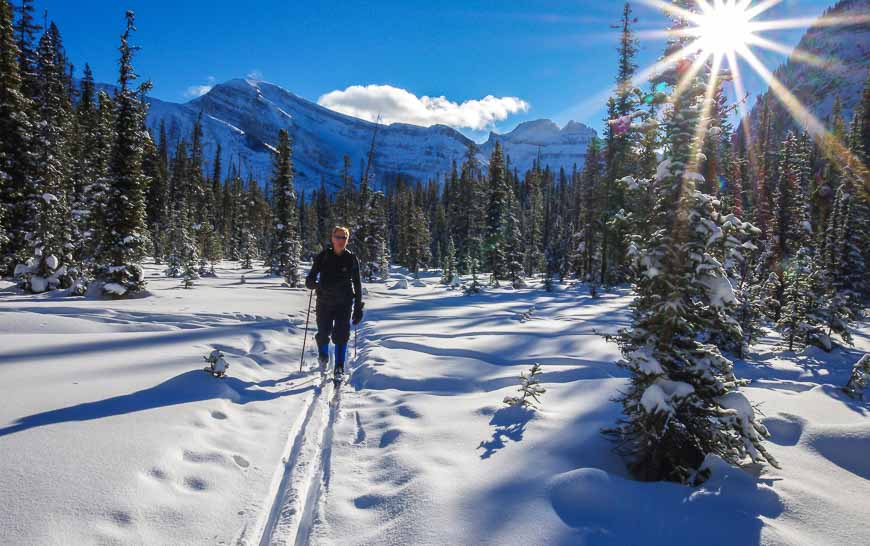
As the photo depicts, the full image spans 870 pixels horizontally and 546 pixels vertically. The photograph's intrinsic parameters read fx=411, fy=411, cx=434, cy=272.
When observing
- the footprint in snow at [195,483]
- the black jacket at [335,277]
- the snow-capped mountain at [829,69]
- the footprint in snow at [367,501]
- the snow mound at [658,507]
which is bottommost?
the footprint in snow at [367,501]

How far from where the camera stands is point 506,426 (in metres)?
4.50

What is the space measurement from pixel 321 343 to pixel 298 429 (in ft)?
7.63

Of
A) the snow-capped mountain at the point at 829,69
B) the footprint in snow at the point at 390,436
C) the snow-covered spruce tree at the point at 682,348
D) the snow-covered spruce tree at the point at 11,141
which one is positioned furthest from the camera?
the snow-capped mountain at the point at 829,69

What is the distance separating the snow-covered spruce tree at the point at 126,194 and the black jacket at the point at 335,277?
1234cm

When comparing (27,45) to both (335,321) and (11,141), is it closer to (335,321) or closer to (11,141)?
(11,141)

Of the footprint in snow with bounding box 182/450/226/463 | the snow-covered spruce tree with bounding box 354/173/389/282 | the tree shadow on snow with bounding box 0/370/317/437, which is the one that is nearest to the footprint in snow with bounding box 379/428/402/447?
the footprint in snow with bounding box 182/450/226/463

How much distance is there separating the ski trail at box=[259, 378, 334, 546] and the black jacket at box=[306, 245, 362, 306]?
208cm

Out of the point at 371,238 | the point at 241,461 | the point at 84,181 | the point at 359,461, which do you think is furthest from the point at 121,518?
the point at 371,238

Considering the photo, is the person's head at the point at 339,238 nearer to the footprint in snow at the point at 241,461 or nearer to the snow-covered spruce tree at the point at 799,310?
the footprint in snow at the point at 241,461

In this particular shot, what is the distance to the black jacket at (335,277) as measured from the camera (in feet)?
22.3

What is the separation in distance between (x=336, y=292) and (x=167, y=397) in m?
2.75

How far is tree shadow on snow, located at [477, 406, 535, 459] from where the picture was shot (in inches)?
159

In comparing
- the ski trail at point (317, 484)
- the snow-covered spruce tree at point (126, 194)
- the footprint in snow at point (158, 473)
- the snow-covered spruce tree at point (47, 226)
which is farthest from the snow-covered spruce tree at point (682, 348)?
the snow-covered spruce tree at point (47, 226)

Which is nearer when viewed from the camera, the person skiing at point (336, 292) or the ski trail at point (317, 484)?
the ski trail at point (317, 484)
